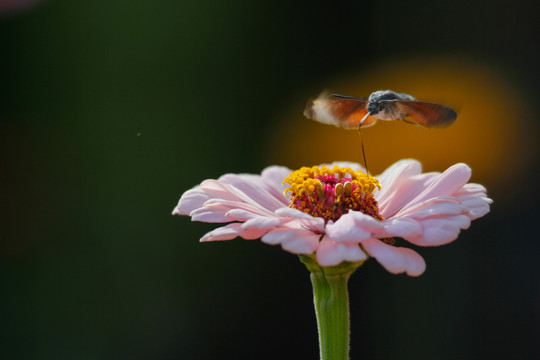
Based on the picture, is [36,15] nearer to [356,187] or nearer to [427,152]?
[427,152]

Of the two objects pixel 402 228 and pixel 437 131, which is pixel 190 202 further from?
pixel 437 131

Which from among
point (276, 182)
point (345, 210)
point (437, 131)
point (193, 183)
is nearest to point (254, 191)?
point (276, 182)

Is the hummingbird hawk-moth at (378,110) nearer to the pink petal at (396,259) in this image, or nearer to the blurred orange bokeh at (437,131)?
the pink petal at (396,259)

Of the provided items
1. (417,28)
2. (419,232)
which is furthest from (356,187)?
(417,28)

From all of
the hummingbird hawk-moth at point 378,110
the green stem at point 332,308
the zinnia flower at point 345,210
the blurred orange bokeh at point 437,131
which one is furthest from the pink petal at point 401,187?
the blurred orange bokeh at point 437,131

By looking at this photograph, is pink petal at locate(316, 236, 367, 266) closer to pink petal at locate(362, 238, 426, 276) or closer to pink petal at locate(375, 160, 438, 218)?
pink petal at locate(362, 238, 426, 276)

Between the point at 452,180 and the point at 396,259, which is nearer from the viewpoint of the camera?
the point at 396,259
